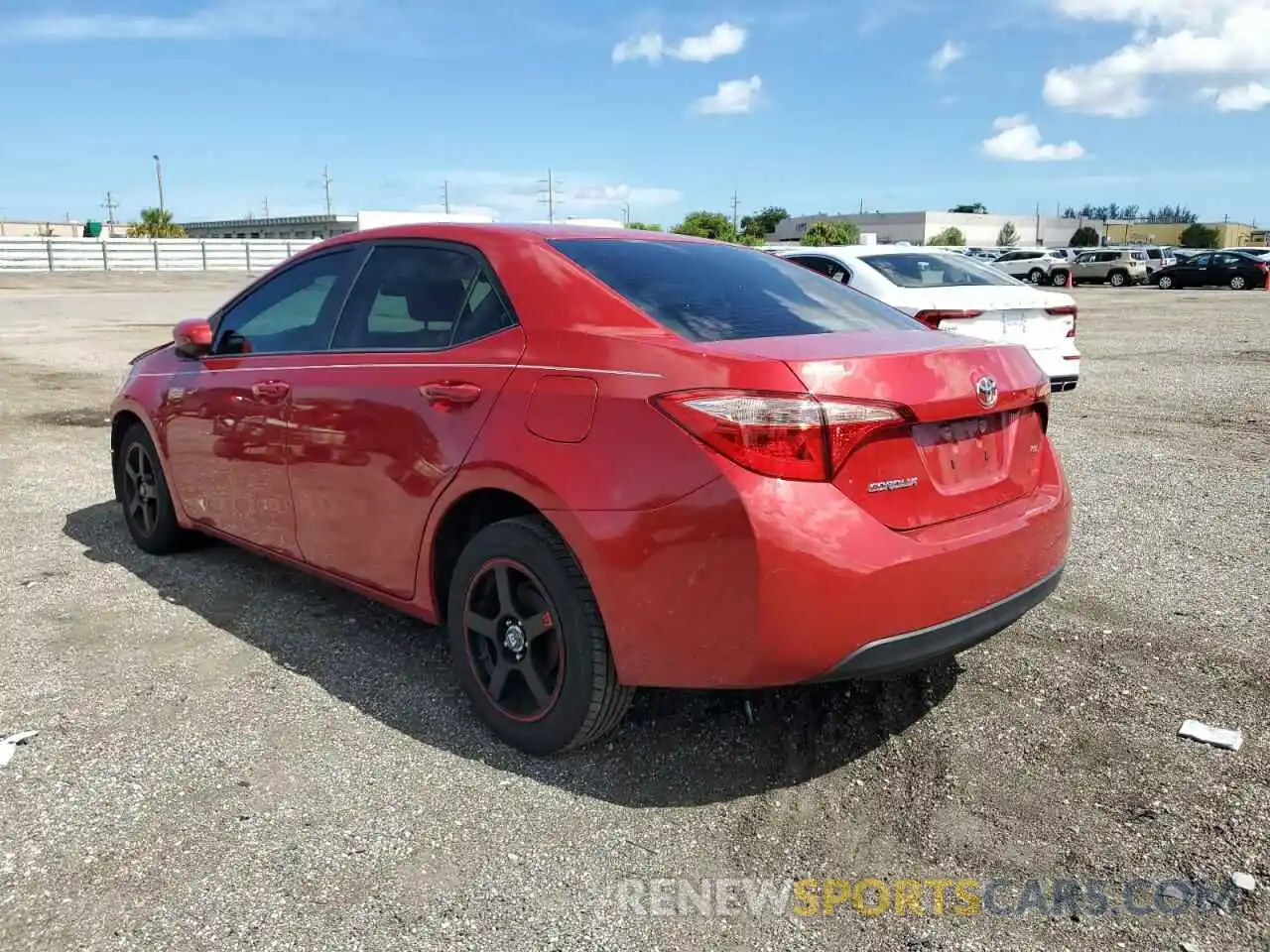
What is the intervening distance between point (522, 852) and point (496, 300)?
171cm

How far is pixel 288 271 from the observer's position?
4473 mm

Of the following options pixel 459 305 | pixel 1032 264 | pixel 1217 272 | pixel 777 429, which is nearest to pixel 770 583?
pixel 777 429

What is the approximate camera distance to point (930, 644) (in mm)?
2820

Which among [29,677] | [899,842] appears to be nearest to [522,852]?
Answer: [899,842]

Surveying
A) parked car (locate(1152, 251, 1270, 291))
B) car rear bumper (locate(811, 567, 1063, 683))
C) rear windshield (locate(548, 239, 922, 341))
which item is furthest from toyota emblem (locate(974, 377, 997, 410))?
parked car (locate(1152, 251, 1270, 291))

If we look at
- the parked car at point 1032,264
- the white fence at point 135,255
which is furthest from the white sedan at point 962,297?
the white fence at point 135,255

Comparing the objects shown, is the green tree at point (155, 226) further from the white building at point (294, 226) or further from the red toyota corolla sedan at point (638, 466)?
the red toyota corolla sedan at point (638, 466)

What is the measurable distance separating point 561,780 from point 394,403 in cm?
137

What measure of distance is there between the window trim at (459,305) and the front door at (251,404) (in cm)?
6

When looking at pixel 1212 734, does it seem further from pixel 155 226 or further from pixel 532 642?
pixel 155 226

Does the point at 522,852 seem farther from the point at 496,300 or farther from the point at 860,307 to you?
the point at 860,307

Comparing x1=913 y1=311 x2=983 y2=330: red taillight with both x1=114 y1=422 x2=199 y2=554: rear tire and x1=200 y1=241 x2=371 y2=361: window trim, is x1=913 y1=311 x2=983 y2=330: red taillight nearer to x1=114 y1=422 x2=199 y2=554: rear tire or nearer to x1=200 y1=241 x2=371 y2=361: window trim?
x1=200 y1=241 x2=371 y2=361: window trim

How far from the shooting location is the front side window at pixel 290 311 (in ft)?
13.5

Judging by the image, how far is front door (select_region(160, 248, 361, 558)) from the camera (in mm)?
4117
